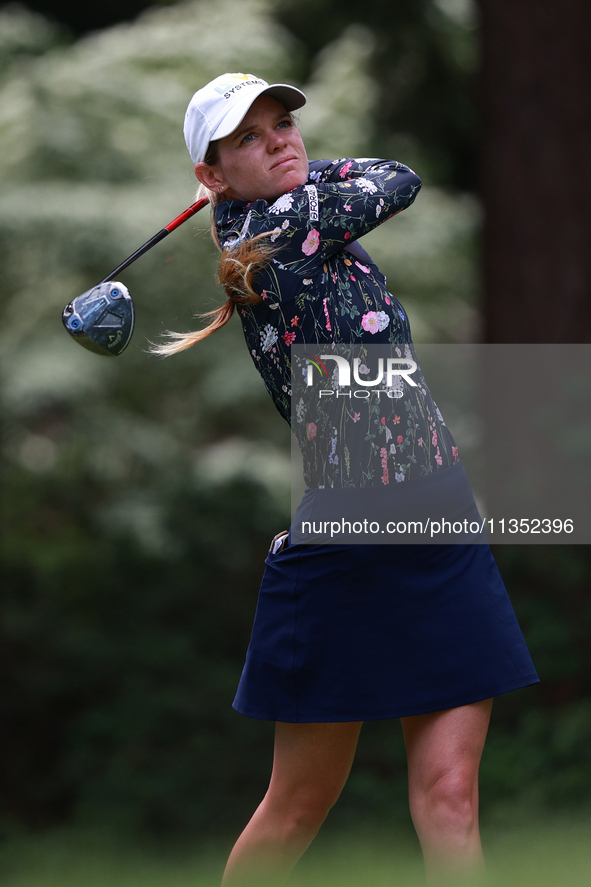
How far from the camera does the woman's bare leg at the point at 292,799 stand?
2.60m

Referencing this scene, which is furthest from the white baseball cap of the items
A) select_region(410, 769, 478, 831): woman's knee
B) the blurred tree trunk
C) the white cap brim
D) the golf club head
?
the blurred tree trunk

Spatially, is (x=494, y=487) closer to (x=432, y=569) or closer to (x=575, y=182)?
(x=575, y=182)

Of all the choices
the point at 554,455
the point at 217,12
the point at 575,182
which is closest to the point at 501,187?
the point at 575,182

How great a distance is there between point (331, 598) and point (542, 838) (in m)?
2.63

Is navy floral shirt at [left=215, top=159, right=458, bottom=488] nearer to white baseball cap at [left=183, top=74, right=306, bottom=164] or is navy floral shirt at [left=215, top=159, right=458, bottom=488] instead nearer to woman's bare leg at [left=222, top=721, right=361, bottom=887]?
white baseball cap at [left=183, top=74, right=306, bottom=164]

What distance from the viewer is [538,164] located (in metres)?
6.09

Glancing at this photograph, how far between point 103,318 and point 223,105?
570 millimetres

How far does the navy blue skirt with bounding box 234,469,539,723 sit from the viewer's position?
244 centimetres

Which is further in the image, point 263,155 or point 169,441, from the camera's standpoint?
point 169,441

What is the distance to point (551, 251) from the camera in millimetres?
6059

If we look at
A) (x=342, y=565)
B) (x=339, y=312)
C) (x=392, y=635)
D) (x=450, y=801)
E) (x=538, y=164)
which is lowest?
(x=450, y=801)

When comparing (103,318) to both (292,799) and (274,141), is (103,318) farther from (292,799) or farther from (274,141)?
(292,799)

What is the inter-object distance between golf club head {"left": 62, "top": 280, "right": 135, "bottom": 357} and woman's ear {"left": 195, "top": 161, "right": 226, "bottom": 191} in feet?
1.05

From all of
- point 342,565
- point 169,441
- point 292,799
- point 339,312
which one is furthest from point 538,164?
point 292,799
